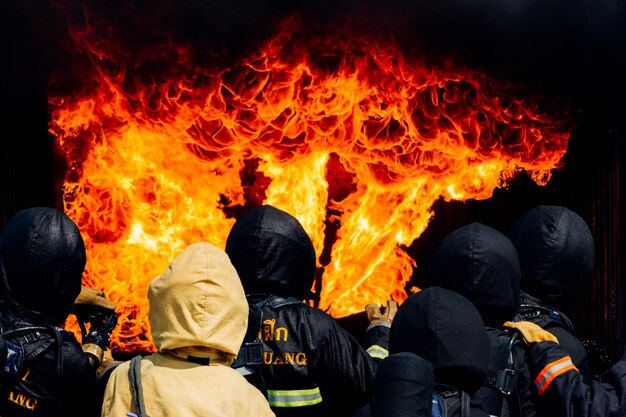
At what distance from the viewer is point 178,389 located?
125 inches

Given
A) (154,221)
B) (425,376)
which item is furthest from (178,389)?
(154,221)

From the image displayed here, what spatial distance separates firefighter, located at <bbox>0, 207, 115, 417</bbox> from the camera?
4234 millimetres

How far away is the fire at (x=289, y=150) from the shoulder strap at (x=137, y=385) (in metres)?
5.45

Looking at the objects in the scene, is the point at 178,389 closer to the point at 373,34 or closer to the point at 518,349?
the point at 518,349

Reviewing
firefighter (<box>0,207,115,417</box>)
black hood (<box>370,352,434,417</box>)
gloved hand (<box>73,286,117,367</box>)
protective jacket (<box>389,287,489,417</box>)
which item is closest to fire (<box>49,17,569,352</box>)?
gloved hand (<box>73,286,117,367</box>)

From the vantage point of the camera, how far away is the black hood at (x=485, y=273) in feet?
14.0

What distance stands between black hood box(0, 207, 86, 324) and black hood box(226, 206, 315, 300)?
34.9 inches

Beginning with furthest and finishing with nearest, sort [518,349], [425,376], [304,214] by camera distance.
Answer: [304,214], [518,349], [425,376]

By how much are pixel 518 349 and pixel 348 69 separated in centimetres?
513

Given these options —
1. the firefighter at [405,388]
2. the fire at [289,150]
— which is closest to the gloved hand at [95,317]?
the firefighter at [405,388]

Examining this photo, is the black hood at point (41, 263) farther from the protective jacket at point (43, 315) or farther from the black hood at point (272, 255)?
the black hood at point (272, 255)

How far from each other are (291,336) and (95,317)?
115 cm

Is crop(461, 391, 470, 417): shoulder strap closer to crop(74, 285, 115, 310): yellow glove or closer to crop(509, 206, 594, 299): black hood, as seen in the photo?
crop(509, 206, 594, 299): black hood

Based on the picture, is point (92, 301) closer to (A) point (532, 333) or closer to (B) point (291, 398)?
(B) point (291, 398)
